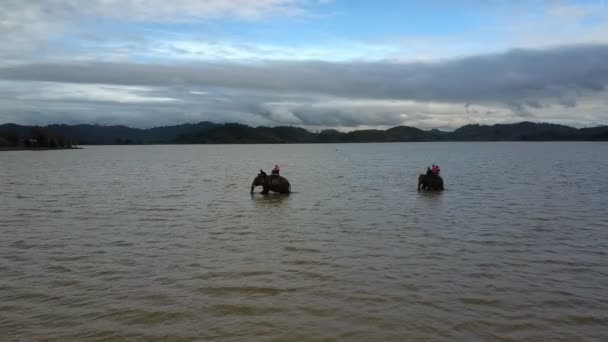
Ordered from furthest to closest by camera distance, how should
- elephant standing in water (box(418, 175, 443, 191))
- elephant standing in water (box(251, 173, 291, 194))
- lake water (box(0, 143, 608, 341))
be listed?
elephant standing in water (box(418, 175, 443, 191))
elephant standing in water (box(251, 173, 291, 194))
lake water (box(0, 143, 608, 341))

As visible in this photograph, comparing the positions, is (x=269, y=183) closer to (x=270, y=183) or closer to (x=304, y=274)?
(x=270, y=183)

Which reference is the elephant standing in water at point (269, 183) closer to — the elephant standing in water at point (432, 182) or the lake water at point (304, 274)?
the lake water at point (304, 274)

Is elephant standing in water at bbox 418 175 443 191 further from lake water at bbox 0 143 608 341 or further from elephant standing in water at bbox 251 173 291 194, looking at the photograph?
elephant standing in water at bbox 251 173 291 194

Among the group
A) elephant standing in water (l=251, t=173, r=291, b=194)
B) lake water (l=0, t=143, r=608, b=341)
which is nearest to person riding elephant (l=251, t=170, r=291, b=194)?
elephant standing in water (l=251, t=173, r=291, b=194)

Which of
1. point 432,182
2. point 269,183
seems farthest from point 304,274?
point 432,182

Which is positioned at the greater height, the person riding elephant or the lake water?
the person riding elephant

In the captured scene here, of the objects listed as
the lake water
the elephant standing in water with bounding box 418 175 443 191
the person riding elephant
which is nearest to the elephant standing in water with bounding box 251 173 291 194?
the person riding elephant

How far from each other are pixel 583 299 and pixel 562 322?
1570mm

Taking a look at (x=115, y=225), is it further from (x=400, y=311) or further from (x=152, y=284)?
(x=400, y=311)

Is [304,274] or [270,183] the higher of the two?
[270,183]

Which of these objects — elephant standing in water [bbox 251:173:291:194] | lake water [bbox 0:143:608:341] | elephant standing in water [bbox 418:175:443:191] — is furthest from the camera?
elephant standing in water [bbox 418:175:443:191]

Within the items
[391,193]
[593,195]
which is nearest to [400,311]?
[391,193]

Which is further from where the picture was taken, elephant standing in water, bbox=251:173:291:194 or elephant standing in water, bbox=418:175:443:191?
elephant standing in water, bbox=418:175:443:191

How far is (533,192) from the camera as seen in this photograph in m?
30.0
